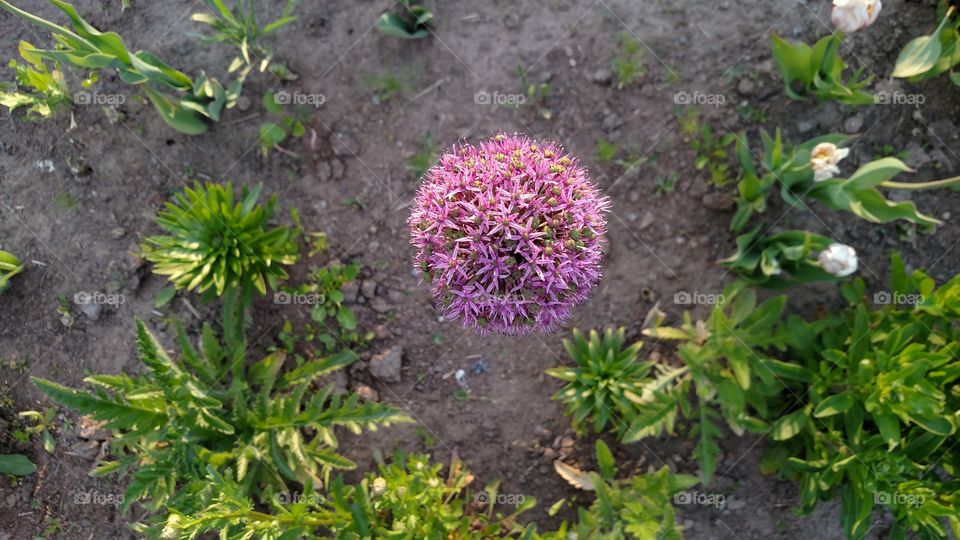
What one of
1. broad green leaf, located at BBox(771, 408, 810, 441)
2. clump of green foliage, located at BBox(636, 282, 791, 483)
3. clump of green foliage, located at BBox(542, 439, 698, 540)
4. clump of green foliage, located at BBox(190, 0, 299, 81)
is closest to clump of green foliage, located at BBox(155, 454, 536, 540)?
clump of green foliage, located at BBox(542, 439, 698, 540)

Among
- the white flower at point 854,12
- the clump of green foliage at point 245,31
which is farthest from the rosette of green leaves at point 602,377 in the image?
the clump of green foliage at point 245,31

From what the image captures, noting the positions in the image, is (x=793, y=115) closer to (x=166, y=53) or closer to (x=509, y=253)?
(x=509, y=253)

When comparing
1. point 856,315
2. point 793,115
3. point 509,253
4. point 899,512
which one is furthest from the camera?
point 793,115

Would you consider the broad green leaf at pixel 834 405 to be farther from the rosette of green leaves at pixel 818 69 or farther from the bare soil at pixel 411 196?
the rosette of green leaves at pixel 818 69

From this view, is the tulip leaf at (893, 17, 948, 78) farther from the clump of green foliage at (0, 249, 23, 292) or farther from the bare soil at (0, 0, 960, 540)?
the clump of green foliage at (0, 249, 23, 292)

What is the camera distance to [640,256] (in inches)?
207

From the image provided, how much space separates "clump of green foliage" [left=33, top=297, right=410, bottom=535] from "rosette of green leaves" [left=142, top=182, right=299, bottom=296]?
0.38 m

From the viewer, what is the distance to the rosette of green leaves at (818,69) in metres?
4.33

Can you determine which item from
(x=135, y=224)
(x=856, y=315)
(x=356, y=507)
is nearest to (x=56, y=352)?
(x=135, y=224)

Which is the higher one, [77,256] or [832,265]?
[832,265]

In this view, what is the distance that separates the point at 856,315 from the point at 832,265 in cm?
53

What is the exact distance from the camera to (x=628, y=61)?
517 centimetres

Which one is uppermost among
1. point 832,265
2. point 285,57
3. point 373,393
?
point 285,57

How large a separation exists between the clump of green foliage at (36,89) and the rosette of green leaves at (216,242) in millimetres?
1399
